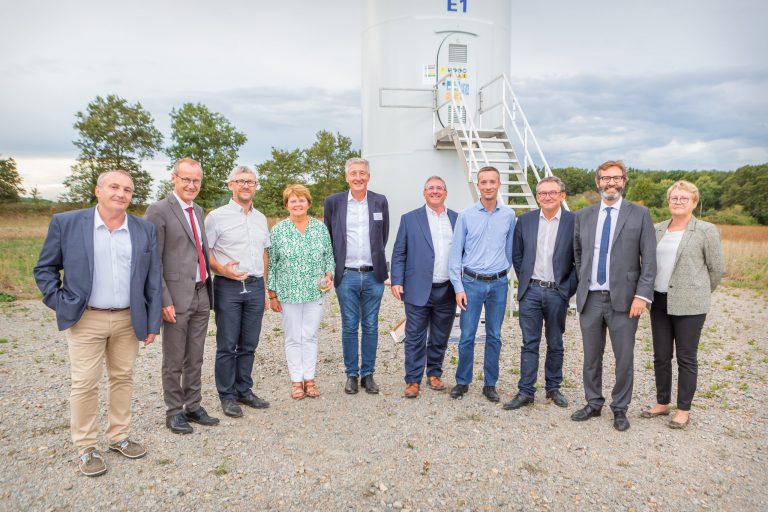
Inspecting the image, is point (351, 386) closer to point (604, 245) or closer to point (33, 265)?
point (604, 245)

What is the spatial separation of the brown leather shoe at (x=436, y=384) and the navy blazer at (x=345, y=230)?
1.28m

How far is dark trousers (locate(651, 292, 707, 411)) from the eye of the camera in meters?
5.00

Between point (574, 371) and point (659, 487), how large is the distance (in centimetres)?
300

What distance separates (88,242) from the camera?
158 inches

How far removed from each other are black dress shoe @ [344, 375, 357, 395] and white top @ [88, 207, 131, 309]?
265 cm

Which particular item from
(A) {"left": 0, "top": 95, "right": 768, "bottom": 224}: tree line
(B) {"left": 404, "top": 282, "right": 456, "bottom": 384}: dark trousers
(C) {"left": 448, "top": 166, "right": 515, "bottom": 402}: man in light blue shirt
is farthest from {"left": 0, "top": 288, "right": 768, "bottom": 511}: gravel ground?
(A) {"left": 0, "top": 95, "right": 768, "bottom": 224}: tree line

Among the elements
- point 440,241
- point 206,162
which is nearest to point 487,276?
point 440,241

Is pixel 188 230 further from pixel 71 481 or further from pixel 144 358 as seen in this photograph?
pixel 144 358

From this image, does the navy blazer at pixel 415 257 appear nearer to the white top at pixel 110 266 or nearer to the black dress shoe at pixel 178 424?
the black dress shoe at pixel 178 424

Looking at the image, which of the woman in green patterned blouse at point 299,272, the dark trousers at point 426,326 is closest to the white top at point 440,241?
the dark trousers at point 426,326

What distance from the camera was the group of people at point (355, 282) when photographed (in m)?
4.18

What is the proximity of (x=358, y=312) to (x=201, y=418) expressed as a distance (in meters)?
1.88

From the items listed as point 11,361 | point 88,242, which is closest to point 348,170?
point 88,242

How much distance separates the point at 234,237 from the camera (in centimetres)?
521
